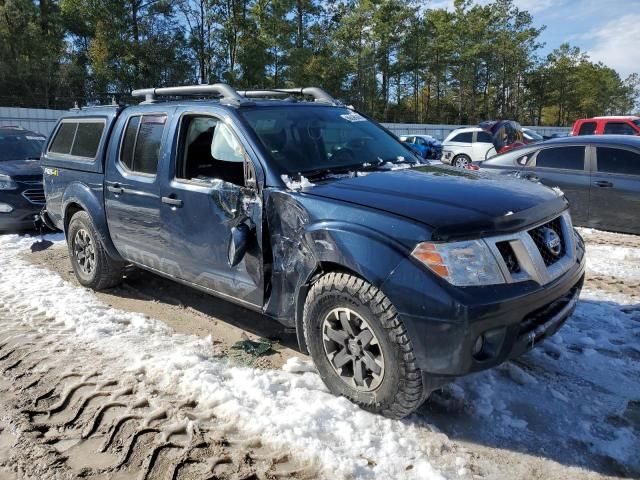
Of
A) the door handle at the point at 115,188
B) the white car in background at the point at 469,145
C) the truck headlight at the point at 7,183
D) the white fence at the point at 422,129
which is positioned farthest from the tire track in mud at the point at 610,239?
the white fence at the point at 422,129

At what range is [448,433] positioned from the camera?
2959 millimetres

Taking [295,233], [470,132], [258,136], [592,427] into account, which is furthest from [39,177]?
[470,132]

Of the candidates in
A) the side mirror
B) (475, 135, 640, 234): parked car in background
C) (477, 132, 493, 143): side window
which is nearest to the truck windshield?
the side mirror

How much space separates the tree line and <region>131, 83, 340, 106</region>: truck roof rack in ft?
33.2

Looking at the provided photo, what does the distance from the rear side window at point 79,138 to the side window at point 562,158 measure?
19.5 feet

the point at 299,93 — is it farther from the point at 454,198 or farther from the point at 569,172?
the point at 569,172

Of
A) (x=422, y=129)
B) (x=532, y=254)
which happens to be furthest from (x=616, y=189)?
(x=422, y=129)

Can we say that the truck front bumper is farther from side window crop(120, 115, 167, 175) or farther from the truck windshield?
side window crop(120, 115, 167, 175)

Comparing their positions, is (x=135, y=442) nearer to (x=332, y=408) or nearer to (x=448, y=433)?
(x=332, y=408)

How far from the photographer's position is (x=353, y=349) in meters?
3.03

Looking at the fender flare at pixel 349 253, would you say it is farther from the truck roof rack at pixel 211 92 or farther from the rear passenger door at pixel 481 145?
the rear passenger door at pixel 481 145

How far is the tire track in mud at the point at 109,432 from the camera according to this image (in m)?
2.67

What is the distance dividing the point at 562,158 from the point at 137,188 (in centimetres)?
592

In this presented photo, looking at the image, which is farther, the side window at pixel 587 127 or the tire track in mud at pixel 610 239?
the side window at pixel 587 127
